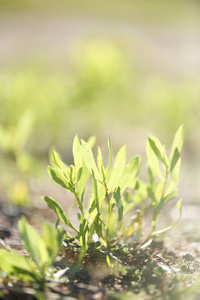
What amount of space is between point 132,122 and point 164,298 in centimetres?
288

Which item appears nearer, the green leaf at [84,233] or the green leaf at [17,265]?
the green leaf at [17,265]

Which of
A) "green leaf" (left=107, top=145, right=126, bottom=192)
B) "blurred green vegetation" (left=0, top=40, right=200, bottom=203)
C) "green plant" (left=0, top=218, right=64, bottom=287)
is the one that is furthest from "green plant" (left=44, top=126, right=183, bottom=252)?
"blurred green vegetation" (left=0, top=40, right=200, bottom=203)

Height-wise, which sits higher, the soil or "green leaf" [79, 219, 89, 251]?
"green leaf" [79, 219, 89, 251]

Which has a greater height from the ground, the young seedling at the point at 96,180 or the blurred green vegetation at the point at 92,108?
the blurred green vegetation at the point at 92,108

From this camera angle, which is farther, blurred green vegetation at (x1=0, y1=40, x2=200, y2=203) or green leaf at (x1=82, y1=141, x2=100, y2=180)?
blurred green vegetation at (x1=0, y1=40, x2=200, y2=203)

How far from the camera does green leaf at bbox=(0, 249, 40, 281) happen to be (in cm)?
74

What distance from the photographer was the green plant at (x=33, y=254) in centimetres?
74

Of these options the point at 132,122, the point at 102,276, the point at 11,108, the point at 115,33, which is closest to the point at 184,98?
the point at 132,122

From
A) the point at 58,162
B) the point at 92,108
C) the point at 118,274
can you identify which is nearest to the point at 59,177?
the point at 58,162

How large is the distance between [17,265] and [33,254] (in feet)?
0.12

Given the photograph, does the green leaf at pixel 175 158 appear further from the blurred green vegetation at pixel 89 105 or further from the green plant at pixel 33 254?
the blurred green vegetation at pixel 89 105

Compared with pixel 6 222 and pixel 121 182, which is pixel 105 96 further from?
pixel 121 182

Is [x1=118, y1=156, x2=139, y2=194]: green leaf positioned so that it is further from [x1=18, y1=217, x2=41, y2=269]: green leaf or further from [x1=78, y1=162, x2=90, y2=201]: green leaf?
[x1=18, y1=217, x2=41, y2=269]: green leaf

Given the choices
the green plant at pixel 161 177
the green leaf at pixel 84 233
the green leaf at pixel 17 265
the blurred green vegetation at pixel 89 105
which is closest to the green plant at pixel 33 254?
the green leaf at pixel 17 265
